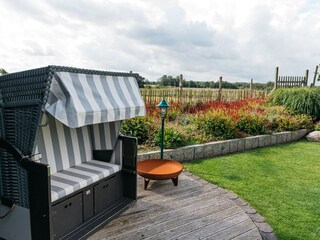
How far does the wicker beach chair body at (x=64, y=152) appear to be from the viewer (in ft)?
6.68

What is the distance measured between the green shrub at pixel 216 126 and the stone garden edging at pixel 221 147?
297mm

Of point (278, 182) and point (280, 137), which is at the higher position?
point (280, 137)

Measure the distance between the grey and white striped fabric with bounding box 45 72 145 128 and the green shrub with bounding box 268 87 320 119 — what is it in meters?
9.10

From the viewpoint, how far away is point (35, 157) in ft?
7.48

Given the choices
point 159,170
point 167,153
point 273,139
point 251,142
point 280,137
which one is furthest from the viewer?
point 280,137

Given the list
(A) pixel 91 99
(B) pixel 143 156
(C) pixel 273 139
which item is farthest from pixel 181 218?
(C) pixel 273 139

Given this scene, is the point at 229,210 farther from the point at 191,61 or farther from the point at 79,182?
the point at 191,61

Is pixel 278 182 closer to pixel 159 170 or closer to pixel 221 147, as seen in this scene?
pixel 221 147

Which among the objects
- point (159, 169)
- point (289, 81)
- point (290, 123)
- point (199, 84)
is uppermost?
point (289, 81)

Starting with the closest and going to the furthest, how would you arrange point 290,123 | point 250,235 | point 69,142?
1. point 250,235
2. point 69,142
3. point 290,123

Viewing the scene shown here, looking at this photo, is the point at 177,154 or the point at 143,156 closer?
the point at 143,156

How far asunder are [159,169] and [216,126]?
3.30m

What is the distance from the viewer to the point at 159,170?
400cm

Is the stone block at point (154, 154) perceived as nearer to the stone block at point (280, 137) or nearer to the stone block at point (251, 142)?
the stone block at point (251, 142)
